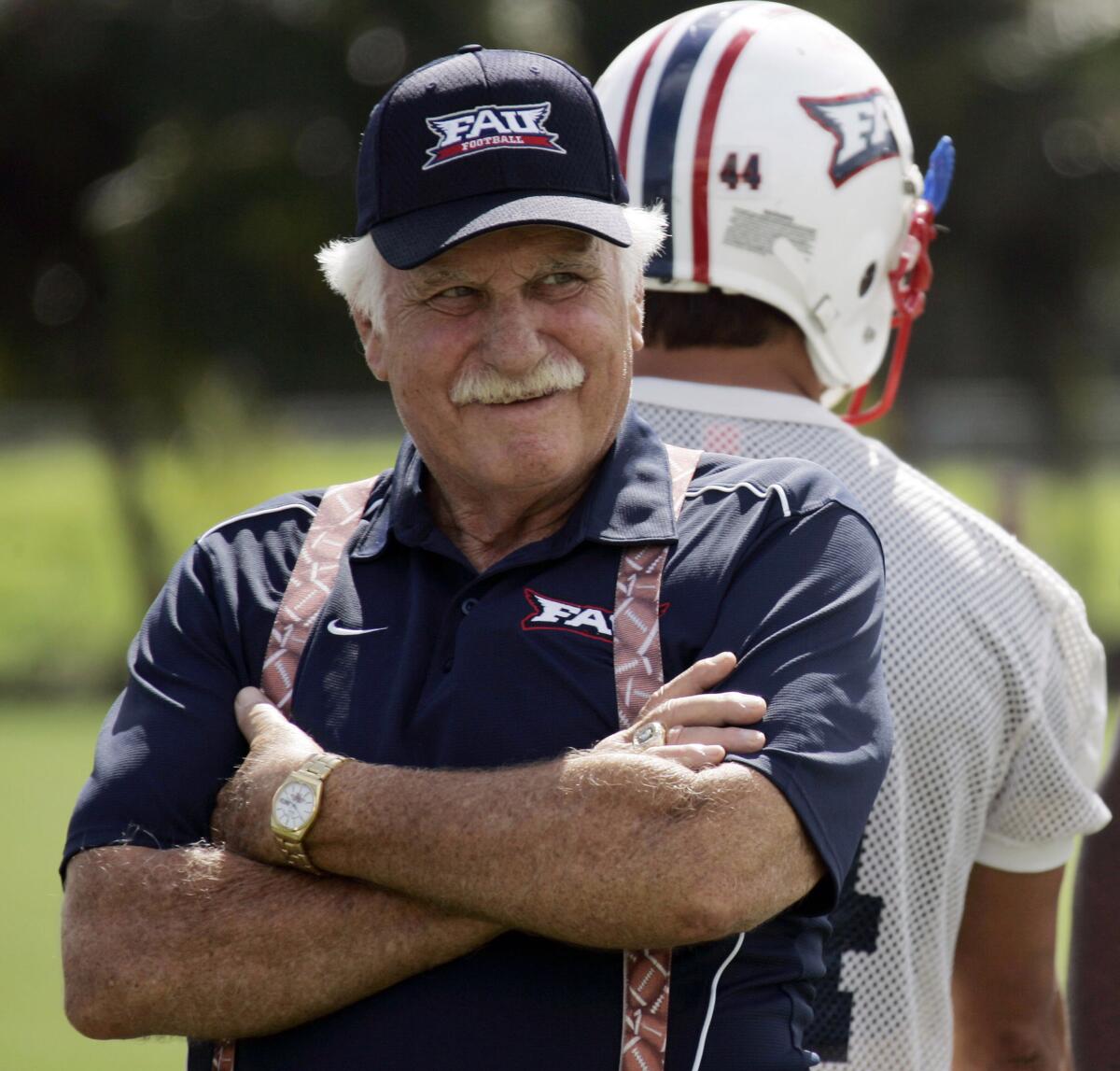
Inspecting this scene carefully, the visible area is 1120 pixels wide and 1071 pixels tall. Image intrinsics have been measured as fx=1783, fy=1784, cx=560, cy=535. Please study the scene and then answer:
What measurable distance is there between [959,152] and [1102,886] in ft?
64.2

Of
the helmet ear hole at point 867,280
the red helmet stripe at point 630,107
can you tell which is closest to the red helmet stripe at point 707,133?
the red helmet stripe at point 630,107

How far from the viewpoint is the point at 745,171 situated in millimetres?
3441

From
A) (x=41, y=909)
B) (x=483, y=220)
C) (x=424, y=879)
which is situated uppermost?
(x=483, y=220)

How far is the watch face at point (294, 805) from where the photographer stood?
8.42 feet

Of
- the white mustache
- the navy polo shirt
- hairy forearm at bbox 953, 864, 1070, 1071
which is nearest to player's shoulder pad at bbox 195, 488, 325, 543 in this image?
the navy polo shirt

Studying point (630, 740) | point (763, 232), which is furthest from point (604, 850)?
point (763, 232)

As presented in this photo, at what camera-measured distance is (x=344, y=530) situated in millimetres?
2965

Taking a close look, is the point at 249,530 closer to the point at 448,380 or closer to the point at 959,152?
the point at 448,380

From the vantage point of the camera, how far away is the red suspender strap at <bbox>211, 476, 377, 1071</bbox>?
2801 millimetres

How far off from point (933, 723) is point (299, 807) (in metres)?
1.14

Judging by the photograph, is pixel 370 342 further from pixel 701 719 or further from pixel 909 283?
pixel 909 283

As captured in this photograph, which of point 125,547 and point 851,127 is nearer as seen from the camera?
point 851,127

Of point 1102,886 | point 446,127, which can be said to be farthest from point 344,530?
point 1102,886

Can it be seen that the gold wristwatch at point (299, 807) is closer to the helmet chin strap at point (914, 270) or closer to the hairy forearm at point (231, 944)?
the hairy forearm at point (231, 944)
